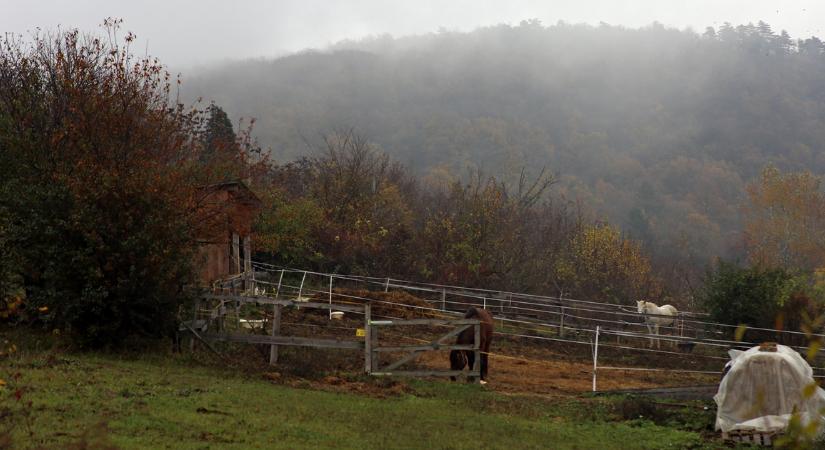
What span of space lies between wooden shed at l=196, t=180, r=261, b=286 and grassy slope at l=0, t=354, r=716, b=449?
5.34 meters

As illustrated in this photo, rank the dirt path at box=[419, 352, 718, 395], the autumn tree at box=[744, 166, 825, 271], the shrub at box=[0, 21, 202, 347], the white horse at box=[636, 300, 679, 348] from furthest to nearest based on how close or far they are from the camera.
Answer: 1. the autumn tree at box=[744, 166, 825, 271]
2. the white horse at box=[636, 300, 679, 348]
3. the dirt path at box=[419, 352, 718, 395]
4. the shrub at box=[0, 21, 202, 347]

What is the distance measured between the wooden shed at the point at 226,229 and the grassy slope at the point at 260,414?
5344 mm

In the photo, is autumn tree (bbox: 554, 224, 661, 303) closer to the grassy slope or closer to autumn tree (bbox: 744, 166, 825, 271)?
autumn tree (bbox: 744, 166, 825, 271)

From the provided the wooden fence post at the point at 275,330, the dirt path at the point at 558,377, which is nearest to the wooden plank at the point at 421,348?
the dirt path at the point at 558,377

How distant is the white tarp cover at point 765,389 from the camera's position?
1120cm

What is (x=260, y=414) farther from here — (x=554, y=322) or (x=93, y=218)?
(x=554, y=322)

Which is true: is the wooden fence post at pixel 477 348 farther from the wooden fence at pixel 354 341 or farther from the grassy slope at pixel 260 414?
the grassy slope at pixel 260 414

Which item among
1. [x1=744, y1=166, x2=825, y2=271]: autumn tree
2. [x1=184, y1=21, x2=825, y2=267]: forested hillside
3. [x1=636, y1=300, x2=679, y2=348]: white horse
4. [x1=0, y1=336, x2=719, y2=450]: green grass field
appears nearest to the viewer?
[x1=0, y1=336, x2=719, y2=450]: green grass field

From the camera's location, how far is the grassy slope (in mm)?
8656

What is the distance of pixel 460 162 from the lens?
99.2m

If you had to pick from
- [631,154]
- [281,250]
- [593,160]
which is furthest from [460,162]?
[281,250]

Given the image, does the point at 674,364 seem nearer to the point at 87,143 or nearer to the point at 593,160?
the point at 87,143

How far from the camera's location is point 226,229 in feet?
71.4

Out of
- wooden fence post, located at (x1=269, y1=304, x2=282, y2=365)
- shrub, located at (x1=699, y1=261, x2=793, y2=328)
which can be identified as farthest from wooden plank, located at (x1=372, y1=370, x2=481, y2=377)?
shrub, located at (x1=699, y1=261, x2=793, y2=328)
